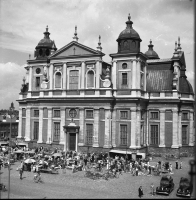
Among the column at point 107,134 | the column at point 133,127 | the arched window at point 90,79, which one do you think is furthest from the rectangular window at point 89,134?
the column at point 133,127

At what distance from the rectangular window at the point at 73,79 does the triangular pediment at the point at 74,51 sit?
2.96 m

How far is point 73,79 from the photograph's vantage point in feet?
154

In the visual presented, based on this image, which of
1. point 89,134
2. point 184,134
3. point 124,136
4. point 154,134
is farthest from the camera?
point 184,134

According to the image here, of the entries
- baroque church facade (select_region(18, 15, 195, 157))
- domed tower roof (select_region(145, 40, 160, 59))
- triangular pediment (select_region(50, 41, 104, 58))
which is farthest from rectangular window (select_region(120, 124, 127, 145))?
domed tower roof (select_region(145, 40, 160, 59))

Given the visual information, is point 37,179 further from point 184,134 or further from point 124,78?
point 184,134

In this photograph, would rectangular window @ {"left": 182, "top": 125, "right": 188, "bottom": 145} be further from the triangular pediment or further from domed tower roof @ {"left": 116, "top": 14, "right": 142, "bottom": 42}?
the triangular pediment

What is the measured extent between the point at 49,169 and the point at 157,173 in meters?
12.5

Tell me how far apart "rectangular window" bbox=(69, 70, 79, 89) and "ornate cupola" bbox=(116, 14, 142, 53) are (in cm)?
810

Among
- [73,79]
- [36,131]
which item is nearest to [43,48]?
[73,79]

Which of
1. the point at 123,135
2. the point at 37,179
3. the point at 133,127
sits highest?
the point at 133,127

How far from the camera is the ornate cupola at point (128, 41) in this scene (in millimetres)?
44763

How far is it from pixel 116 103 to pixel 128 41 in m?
10.1

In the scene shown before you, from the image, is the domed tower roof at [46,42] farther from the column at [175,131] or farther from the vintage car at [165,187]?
the vintage car at [165,187]

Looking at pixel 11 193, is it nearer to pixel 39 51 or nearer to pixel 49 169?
pixel 49 169
